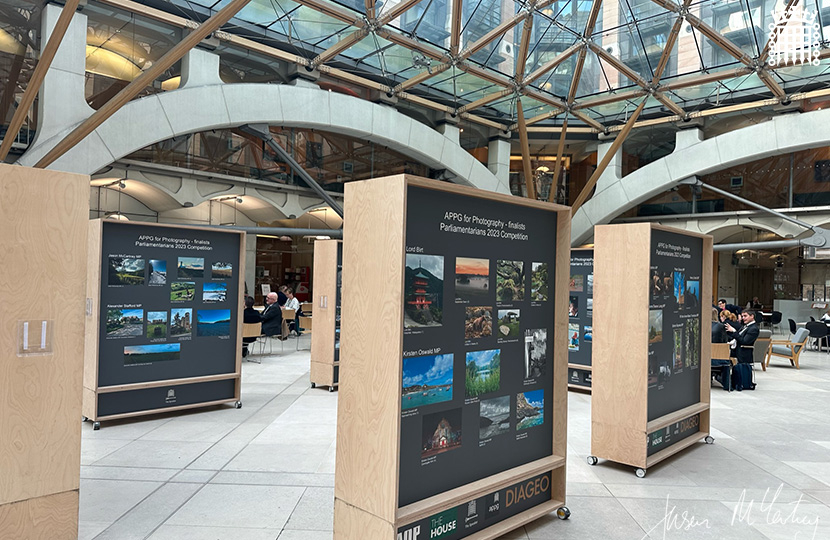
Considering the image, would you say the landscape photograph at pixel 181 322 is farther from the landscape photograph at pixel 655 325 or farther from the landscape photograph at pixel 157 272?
the landscape photograph at pixel 655 325

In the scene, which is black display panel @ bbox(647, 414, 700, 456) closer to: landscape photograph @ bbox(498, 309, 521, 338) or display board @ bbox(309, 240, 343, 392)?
landscape photograph @ bbox(498, 309, 521, 338)

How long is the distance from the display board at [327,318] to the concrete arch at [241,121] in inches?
313

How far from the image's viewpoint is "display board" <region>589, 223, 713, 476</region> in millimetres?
6262

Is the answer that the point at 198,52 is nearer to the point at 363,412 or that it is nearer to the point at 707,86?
the point at 363,412

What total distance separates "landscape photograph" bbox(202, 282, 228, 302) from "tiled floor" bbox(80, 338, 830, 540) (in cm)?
170

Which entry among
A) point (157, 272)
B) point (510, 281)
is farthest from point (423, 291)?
point (157, 272)

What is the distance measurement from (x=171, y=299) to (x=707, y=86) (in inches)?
827

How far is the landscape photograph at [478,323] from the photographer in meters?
4.27

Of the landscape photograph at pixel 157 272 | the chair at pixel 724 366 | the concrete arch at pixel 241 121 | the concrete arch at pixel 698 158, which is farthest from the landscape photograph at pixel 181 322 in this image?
the concrete arch at pixel 698 158

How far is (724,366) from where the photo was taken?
461 inches

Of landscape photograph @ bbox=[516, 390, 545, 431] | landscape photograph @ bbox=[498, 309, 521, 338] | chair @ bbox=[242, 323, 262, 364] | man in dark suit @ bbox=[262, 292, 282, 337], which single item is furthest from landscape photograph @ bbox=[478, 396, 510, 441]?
man in dark suit @ bbox=[262, 292, 282, 337]

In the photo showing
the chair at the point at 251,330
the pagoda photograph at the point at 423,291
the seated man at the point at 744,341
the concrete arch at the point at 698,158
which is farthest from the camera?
the concrete arch at the point at 698,158

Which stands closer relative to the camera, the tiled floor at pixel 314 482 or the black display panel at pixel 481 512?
the black display panel at pixel 481 512

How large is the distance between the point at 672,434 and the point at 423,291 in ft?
15.3
